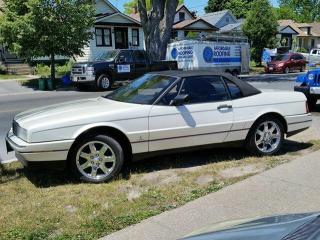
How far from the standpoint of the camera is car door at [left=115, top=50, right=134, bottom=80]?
2061cm

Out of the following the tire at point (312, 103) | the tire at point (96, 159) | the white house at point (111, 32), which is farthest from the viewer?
the white house at point (111, 32)

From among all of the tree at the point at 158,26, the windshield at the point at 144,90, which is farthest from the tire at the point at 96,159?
the tree at the point at 158,26

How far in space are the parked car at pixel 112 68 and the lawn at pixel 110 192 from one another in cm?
1354

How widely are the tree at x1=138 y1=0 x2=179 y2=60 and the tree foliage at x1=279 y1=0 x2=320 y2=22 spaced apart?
82.2 meters

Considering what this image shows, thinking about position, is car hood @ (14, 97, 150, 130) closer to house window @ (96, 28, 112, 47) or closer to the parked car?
the parked car

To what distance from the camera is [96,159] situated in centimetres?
566

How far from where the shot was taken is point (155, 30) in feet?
77.5

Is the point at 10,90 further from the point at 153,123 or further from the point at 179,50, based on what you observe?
the point at 153,123

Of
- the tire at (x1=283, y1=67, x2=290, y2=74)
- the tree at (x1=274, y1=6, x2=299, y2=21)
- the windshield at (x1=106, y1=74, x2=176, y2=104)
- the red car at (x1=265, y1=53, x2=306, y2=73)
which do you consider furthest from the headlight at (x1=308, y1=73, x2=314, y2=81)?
the tree at (x1=274, y1=6, x2=299, y2=21)

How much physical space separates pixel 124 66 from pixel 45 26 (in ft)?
13.3

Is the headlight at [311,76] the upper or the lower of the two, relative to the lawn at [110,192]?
upper

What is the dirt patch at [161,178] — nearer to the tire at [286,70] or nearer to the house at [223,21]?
the tire at [286,70]

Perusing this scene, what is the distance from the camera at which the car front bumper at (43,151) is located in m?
5.34

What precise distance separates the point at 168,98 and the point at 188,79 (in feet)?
1.50
